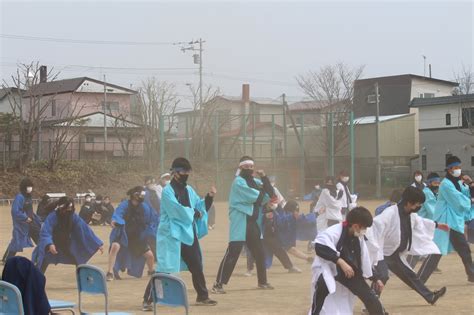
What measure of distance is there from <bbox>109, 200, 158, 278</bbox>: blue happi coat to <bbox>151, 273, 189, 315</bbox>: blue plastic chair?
600 centimetres

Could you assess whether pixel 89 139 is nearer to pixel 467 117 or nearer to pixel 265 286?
pixel 467 117

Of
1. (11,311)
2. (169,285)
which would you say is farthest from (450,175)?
(11,311)

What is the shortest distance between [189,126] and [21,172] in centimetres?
1529

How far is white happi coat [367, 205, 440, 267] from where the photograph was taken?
8.76m

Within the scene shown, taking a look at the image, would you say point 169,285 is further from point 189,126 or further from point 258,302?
point 189,126

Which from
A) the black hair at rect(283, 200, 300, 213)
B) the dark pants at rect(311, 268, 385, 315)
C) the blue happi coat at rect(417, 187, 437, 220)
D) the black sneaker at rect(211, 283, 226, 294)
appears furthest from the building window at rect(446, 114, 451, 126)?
the dark pants at rect(311, 268, 385, 315)

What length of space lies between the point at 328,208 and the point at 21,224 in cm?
588

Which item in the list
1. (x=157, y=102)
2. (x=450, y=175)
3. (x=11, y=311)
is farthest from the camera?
(x=157, y=102)

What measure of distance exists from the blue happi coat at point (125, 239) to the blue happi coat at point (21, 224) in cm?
238

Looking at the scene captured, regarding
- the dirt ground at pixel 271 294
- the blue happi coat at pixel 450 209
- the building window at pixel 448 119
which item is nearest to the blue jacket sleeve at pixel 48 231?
the dirt ground at pixel 271 294

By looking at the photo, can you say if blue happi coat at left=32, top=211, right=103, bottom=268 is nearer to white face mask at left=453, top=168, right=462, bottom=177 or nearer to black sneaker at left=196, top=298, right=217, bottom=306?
→ black sneaker at left=196, top=298, right=217, bottom=306

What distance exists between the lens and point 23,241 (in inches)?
553

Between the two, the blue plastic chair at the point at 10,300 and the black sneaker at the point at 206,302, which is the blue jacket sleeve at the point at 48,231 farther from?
the blue plastic chair at the point at 10,300

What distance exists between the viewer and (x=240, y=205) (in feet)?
36.7
